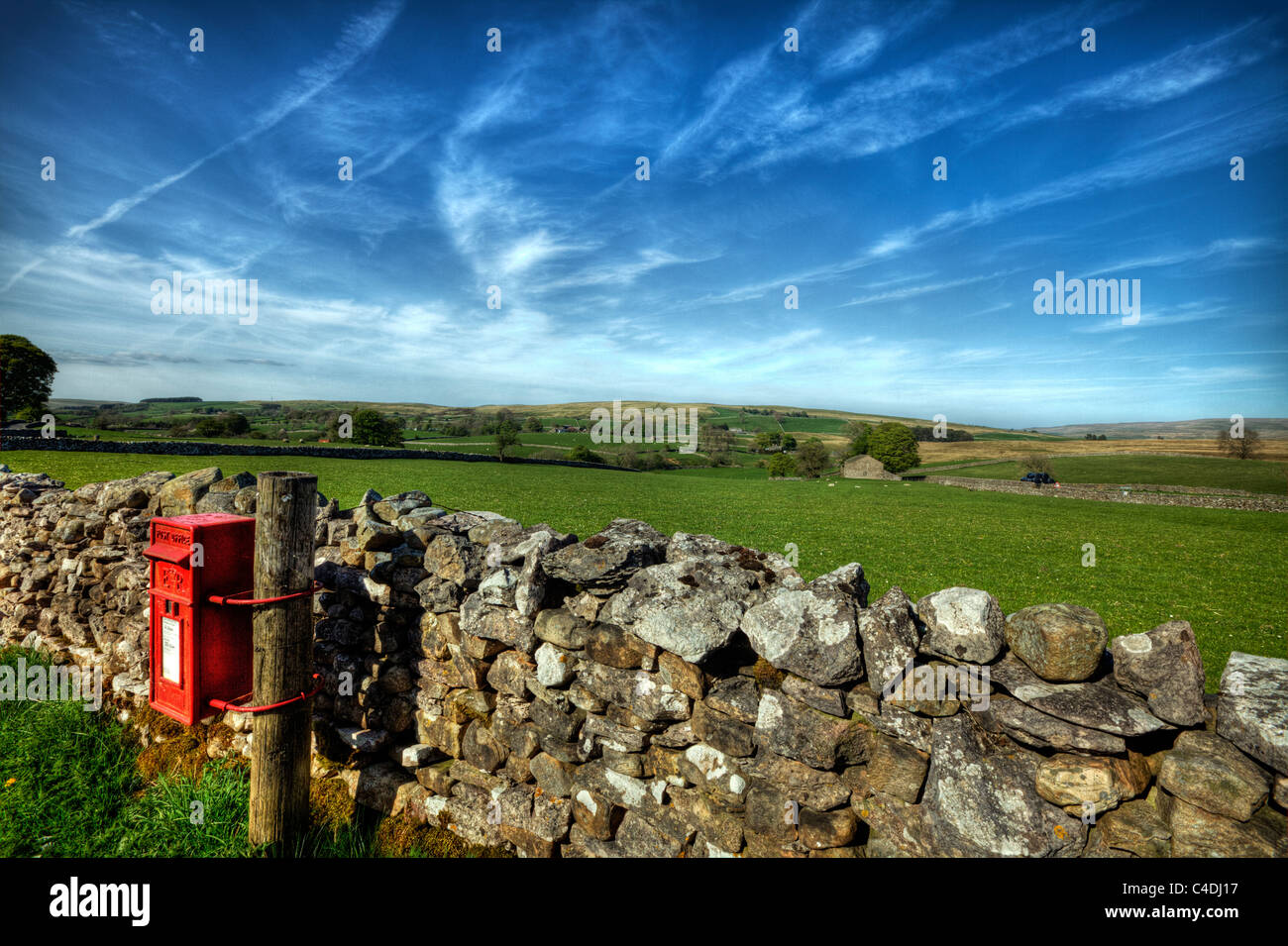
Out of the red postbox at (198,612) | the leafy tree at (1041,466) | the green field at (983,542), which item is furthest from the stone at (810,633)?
the leafy tree at (1041,466)

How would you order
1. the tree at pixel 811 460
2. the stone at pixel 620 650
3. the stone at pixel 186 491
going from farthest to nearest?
1. the tree at pixel 811 460
2. the stone at pixel 186 491
3. the stone at pixel 620 650

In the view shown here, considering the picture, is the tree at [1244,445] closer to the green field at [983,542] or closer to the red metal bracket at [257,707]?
the green field at [983,542]

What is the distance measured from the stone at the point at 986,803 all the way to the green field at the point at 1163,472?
144 feet

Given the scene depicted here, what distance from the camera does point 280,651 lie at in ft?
11.8

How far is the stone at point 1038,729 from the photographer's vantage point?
7.46ft

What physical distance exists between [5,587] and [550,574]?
29.2 ft

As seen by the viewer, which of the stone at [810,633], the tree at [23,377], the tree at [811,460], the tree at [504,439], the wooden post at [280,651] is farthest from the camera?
the tree at [811,460]

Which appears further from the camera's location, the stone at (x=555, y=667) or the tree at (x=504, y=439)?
the tree at (x=504, y=439)

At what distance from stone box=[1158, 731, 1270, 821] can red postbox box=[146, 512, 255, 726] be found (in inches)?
218
